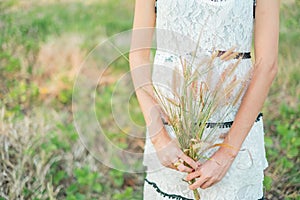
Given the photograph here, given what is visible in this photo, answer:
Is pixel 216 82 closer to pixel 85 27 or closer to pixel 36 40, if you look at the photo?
pixel 36 40

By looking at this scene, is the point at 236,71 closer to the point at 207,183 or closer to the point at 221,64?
the point at 221,64

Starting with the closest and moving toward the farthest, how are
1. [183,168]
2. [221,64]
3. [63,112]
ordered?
1. [183,168]
2. [221,64]
3. [63,112]

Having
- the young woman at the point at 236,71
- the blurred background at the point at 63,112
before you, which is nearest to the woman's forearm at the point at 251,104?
the young woman at the point at 236,71

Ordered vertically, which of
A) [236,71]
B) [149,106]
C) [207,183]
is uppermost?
[236,71]

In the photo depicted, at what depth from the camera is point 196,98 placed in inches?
81.7

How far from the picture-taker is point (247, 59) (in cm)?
219

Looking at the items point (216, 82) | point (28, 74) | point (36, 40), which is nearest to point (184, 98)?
point (216, 82)

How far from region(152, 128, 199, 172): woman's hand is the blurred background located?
4.19 ft

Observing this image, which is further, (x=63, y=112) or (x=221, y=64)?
(x=63, y=112)

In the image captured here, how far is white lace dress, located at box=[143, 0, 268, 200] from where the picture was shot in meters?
2.12

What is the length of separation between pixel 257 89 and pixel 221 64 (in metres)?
0.15

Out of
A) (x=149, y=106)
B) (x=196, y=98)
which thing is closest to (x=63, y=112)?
(x=149, y=106)

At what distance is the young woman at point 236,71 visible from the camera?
208cm

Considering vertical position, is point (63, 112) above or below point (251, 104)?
below
